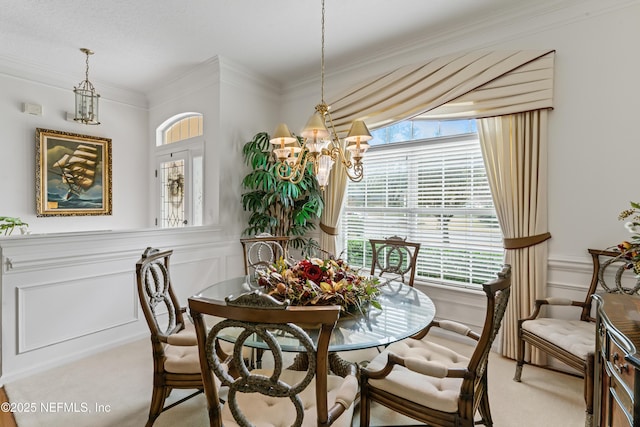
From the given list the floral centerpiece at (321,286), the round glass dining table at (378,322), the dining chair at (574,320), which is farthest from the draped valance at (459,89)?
the floral centerpiece at (321,286)

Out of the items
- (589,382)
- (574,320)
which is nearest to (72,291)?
(589,382)

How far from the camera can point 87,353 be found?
2807mm

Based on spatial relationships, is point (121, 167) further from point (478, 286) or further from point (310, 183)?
point (478, 286)

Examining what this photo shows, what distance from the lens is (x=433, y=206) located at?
3311mm

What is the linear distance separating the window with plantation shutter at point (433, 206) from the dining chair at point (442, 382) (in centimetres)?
156

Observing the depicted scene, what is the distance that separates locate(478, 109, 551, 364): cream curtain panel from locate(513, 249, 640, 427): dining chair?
195mm

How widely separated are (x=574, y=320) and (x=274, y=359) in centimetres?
261

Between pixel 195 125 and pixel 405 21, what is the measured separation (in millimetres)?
2882

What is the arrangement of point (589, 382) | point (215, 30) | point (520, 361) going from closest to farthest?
point (589, 382)
point (520, 361)
point (215, 30)

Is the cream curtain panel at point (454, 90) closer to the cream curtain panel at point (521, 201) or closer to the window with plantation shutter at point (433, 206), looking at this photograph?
the cream curtain panel at point (521, 201)

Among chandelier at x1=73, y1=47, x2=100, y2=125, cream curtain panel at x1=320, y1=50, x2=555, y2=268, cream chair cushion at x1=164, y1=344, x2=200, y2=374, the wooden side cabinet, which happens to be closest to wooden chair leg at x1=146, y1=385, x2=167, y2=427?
cream chair cushion at x1=164, y1=344, x2=200, y2=374

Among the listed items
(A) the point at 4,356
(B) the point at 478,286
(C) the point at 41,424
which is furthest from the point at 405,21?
(A) the point at 4,356

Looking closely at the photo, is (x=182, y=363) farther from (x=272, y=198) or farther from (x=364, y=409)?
(x=272, y=198)

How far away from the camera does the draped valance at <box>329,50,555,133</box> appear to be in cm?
261
